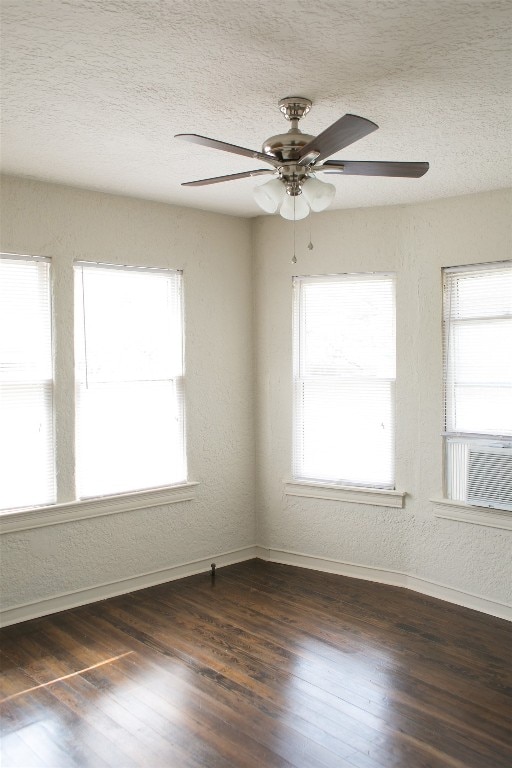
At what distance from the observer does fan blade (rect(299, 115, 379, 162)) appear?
2033mm

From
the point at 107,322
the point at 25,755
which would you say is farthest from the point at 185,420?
the point at 25,755

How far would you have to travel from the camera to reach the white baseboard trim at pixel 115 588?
3.97 meters

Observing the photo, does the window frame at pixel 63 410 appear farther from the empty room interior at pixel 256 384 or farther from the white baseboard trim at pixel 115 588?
the white baseboard trim at pixel 115 588

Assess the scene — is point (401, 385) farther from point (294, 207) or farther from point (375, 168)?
point (375, 168)

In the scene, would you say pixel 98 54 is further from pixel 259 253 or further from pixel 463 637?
pixel 463 637

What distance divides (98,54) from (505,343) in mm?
2980

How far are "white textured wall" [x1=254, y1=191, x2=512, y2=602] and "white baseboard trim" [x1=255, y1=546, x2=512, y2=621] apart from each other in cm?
4

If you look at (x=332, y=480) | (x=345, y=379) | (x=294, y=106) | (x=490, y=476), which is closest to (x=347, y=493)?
(x=332, y=480)

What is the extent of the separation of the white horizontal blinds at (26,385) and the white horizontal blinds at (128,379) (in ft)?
0.73

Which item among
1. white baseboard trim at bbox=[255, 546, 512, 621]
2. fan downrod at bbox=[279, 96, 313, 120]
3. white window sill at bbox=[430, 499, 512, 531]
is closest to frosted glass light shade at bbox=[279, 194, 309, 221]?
fan downrod at bbox=[279, 96, 313, 120]

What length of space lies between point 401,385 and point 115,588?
2471mm

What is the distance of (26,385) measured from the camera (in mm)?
3988

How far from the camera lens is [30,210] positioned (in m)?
3.97

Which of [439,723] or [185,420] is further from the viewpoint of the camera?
[185,420]
